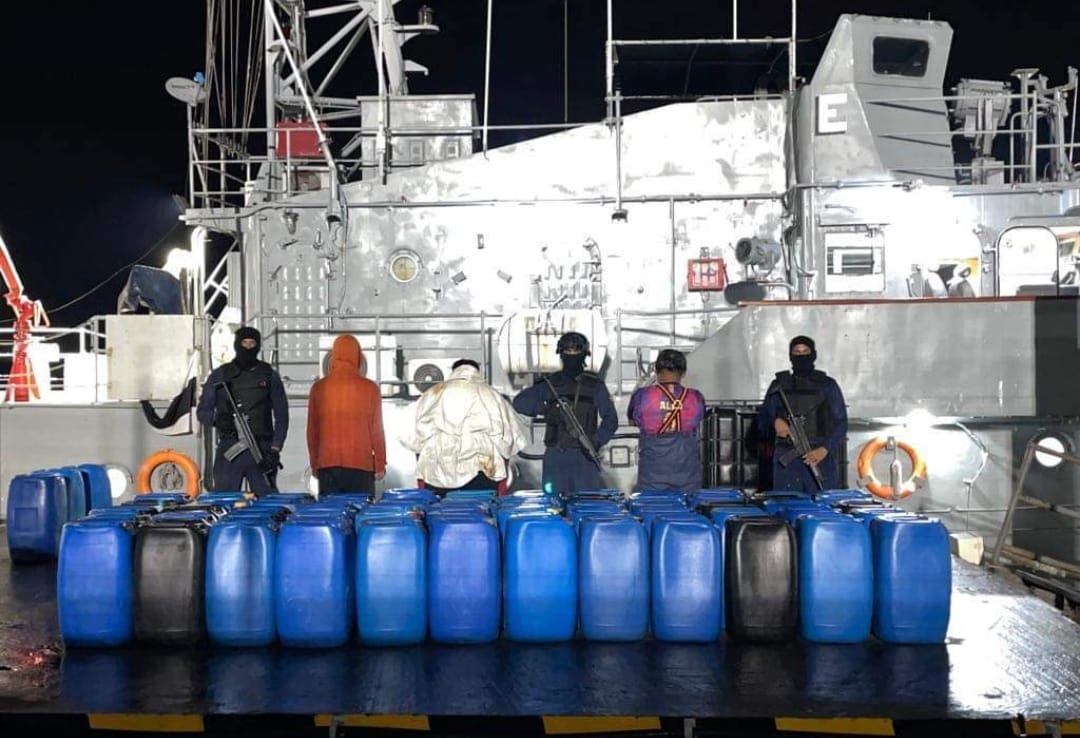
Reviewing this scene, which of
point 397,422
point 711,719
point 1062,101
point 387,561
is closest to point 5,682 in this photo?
point 387,561

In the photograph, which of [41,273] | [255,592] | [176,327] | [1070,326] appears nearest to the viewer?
[255,592]

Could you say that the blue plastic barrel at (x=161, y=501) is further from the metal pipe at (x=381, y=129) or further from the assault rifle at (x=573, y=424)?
the metal pipe at (x=381, y=129)

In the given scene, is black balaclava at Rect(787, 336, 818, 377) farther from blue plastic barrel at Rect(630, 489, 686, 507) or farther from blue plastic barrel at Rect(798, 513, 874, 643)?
blue plastic barrel at Rect(798, 513, 874, 643)

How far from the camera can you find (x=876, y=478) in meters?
9.86

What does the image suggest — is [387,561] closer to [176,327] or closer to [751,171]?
[176,327]

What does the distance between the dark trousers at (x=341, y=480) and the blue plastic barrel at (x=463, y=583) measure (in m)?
2.91

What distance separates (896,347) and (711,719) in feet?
22.7

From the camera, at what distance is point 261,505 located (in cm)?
535

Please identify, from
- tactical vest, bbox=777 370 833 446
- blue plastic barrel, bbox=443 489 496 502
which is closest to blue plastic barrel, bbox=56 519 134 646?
blue plastic barrel, bbox=443 489 496 502

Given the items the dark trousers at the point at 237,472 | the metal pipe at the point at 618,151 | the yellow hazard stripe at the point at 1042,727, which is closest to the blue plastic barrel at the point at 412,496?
the dark trousers at the point at 237,472

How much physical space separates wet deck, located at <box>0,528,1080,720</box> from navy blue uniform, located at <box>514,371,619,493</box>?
115 inches

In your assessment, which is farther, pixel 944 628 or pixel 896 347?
pixel 896 347

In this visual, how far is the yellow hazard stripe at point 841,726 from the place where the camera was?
133 inches

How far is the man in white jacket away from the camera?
654 centimetres
